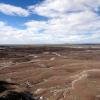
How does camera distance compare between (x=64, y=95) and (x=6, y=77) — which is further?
(x=6, y=77)

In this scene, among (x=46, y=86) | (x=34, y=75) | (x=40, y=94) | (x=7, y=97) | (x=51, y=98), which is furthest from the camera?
(x=34, y=75)

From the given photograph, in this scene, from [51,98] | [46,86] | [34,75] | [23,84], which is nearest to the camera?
[51,98]

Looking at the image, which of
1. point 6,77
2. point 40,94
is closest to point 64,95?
point 40,94

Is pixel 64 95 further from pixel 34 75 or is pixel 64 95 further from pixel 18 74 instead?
pixel 18 74

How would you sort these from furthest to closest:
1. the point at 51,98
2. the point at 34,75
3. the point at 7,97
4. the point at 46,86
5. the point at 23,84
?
the point at 34,75 → the point at 23,84 → the point at 46,86 → the point at 51,98 → the point at 7,97

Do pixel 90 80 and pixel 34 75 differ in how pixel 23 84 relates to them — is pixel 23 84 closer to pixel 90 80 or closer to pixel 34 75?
pixel 34 75

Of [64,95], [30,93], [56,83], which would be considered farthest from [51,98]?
[56,83]

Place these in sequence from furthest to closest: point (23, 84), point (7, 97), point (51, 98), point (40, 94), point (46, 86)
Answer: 1. point (23, 84)
2. point (46, 86)
3. point (40, 94)
4. point (51, 98)
5. point (7, 97)

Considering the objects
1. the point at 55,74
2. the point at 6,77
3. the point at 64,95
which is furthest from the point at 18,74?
the point at 64,95

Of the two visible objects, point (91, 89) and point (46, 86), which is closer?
point (91, 89)
